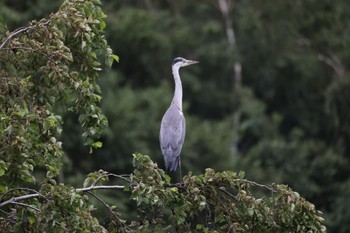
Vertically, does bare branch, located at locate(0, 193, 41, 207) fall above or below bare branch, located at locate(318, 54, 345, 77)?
above

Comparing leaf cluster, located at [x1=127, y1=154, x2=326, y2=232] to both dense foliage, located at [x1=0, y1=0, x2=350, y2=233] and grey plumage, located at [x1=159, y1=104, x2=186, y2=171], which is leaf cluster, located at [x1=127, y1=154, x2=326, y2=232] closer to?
dense foliage, located at [x1=0, y1=0, x2=350, y2=233]

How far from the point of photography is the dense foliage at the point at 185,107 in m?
8.61

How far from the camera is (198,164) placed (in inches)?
1040

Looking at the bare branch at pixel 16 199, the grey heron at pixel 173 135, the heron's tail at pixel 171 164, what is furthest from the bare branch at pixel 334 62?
the bare branch at pixel 16 199

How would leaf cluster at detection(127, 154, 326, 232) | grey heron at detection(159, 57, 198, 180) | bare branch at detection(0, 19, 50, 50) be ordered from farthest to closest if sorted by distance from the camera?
1. grey heron at detection(159, 57, 198, 180)
2. bare branch at detection(0, 19, 50, 50)
3. leaf cluster at detection(127, 154, 326, 232)

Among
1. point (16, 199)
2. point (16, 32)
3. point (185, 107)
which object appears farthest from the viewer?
point (185, 107)

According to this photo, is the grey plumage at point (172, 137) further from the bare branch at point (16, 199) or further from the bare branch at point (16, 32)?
the bare branch at point (16, 199)

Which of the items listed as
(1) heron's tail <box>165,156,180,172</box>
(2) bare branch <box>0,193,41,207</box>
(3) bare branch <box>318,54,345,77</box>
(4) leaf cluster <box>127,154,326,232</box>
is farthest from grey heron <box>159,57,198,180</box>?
(3) bare branch <box>318,54,345,77</box>

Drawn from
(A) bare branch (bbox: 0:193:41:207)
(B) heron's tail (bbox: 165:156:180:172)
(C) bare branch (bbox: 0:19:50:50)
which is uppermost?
(C) bare branch (bbox: 0:19:50:50)

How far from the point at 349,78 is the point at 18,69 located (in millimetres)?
19669

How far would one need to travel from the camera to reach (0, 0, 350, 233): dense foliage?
28.2 feet

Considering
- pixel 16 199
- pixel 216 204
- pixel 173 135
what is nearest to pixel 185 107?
pixel 173 135

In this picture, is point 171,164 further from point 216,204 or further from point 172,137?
point 216,204

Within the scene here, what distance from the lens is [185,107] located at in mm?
26594
